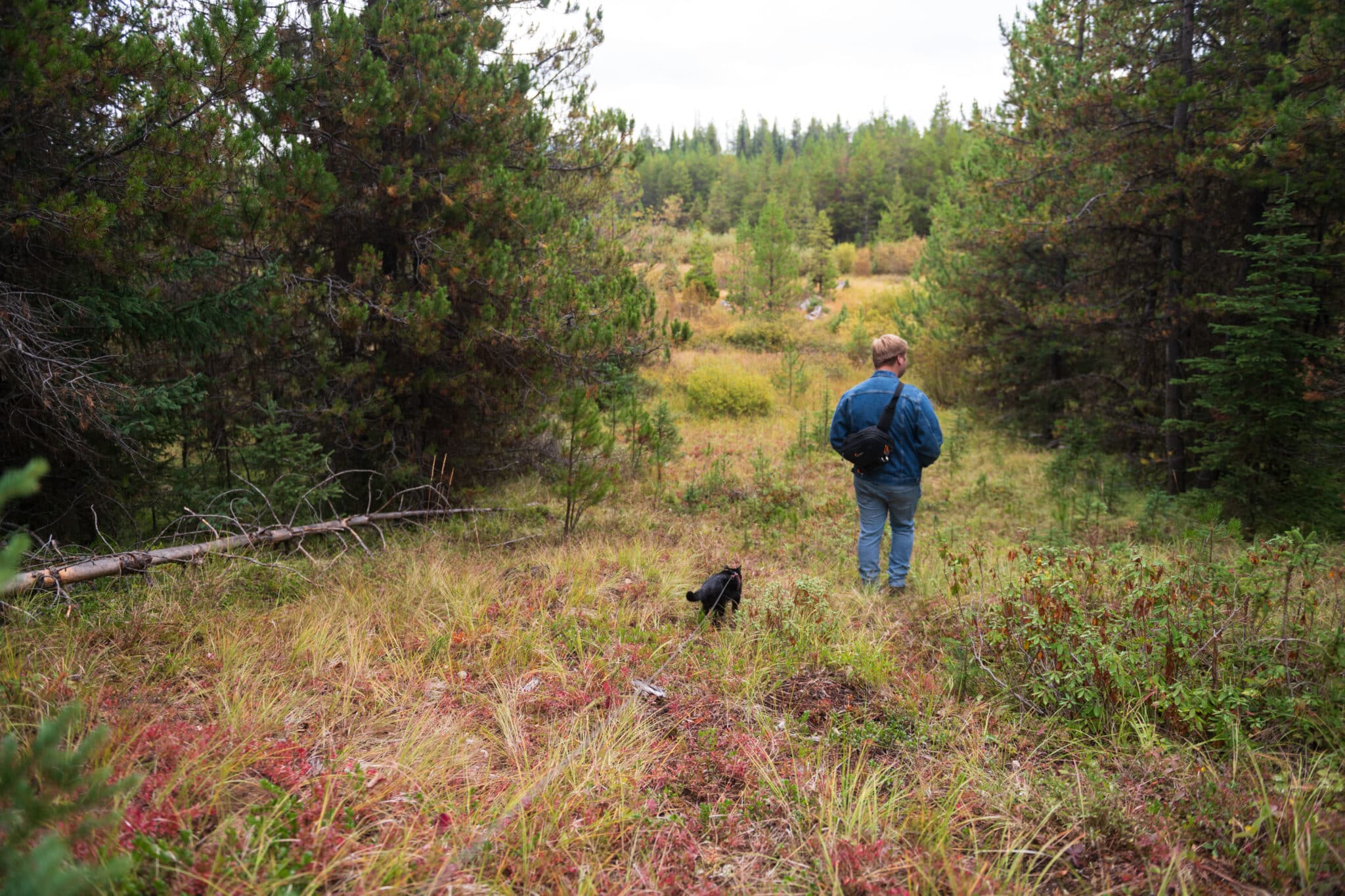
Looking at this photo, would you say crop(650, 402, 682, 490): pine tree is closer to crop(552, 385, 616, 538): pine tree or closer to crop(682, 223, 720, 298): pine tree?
crop(552, 385, 616, 538): pine tree

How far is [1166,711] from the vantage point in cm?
317

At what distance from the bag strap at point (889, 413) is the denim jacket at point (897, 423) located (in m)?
0.03

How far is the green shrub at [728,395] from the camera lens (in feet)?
49.6

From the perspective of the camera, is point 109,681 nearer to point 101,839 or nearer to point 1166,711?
point 101,839

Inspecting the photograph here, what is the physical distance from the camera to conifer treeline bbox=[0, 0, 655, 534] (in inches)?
165

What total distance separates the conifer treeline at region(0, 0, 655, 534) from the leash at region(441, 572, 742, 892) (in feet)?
11.3

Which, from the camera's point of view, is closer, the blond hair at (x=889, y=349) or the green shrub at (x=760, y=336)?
the blond hair at (x=889, y=349)

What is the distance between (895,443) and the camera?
5.29m

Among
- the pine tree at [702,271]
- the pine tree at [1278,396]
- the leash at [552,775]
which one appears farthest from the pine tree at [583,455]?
the pine tree at [702,271]

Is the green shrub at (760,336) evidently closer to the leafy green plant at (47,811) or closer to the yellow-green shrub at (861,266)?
the yellow-green shrub at (861,266)

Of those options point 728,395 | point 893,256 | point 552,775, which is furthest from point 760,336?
point 552,775

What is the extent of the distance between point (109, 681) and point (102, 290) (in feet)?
8.91

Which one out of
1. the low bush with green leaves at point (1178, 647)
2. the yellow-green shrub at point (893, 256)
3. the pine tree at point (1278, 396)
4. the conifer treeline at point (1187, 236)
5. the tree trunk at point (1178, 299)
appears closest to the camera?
the low bush with green leaves at point (1178, 647)

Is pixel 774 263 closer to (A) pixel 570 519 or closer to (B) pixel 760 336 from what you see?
(B) pixel 760 336
